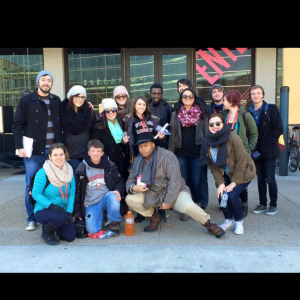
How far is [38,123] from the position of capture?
424 centimetres

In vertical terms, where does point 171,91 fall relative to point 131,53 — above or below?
below

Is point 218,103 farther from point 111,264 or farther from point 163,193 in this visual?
point 111,264

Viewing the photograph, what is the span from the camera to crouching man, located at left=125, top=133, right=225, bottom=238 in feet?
13.1

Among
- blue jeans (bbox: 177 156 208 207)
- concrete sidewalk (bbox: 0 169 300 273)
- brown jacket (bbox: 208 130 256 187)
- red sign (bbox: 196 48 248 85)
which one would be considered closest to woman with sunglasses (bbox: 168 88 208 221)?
blue jeans (bbox: 177 156 208 207)

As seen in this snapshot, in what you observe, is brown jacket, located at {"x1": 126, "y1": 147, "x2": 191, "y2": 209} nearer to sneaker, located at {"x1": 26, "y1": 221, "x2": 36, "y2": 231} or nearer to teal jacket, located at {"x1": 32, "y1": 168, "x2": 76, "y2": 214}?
teal jacket, located at {"x1": 32, "y1": 168, "x2": 76, "y2": 214}

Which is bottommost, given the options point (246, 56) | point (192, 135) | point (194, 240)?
point (194, 240)

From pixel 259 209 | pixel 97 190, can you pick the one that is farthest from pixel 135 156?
pixel 259 209

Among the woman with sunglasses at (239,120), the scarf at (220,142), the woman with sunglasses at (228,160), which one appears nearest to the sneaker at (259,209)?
the woman with sunglasses at (228,160)

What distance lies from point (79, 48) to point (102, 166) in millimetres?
5252

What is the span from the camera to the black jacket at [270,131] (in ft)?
14.7

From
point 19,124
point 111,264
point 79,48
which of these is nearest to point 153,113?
point 19,124

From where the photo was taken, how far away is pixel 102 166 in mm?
4191

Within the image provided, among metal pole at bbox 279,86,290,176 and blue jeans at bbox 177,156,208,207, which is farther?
metal pole at bbox 279,86,290,176

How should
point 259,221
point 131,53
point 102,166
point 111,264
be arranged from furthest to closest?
point 131,53
point 259,221
point 102,166
point 111,264
